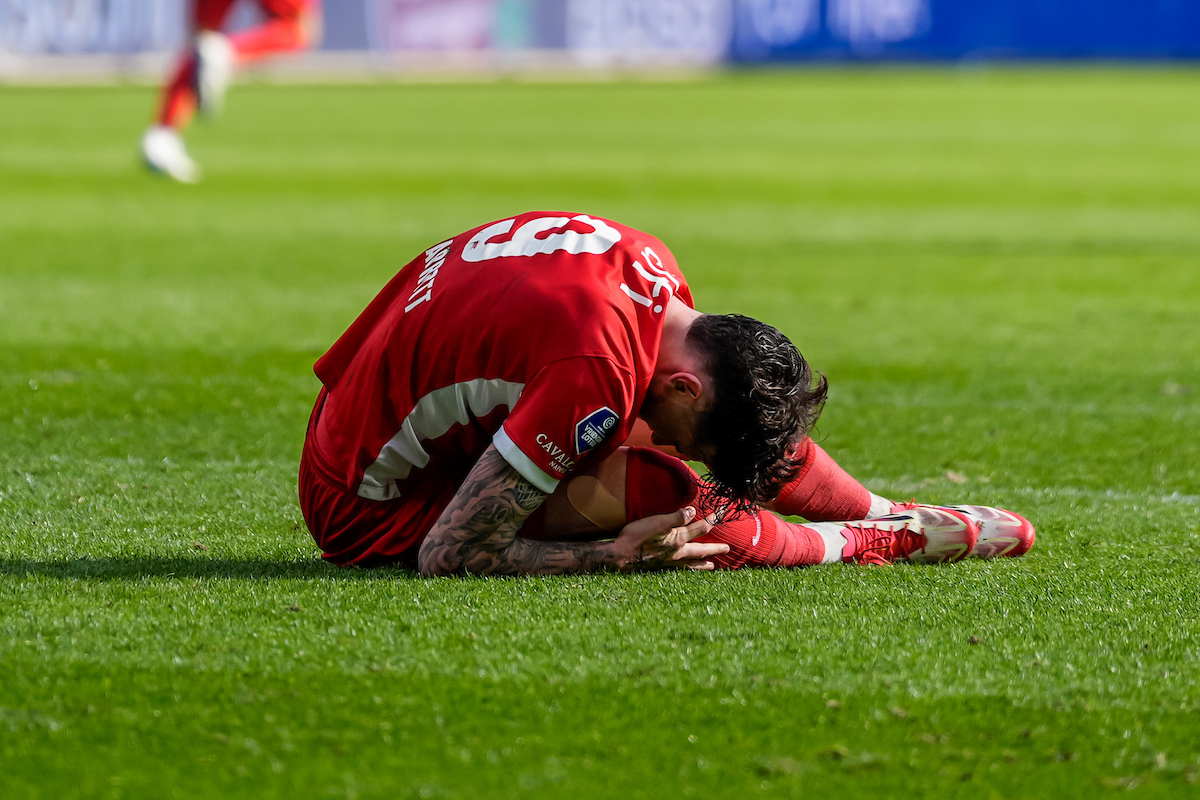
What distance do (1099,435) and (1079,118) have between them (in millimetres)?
19026

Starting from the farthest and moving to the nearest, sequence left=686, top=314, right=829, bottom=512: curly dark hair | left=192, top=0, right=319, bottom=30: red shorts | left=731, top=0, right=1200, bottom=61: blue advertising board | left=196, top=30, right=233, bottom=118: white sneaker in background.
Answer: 1. left=731, top=0, right=1200, bottom=61: blue advertising board
2. left=192, top=0, right=319, bottom=30: red shorts
3. left=196, top=30, right=233, bottom=118: white sneaker in background
4. left=686, top=314, right=829, bottom=512: curly dark hair

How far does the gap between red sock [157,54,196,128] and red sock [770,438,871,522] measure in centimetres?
1096

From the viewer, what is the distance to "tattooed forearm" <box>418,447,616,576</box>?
10.6ft

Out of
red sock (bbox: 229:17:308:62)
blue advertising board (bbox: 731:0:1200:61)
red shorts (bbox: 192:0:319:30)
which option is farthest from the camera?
blue advertising board (bbox: 731:0:1200:61)

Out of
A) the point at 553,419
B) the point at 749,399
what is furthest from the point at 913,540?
the point at 553,419

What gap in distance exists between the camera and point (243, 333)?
7395mm

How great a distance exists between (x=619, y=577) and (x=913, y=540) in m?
0.80

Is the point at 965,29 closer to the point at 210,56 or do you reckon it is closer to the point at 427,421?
the point at 210,56

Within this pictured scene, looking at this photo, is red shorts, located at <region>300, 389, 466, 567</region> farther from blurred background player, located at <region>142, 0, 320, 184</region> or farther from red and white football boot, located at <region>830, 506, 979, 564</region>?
blurred background player, located at <region>142, 0, 320, 184</region>

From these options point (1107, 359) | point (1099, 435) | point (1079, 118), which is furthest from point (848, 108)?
point (1099, 435)

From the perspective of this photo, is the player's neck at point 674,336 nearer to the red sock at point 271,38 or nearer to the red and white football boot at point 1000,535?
the red and white football boot at point 1000,535

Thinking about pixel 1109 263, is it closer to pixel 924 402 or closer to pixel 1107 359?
pixel 1107 359

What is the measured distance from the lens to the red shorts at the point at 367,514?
11.7 ft

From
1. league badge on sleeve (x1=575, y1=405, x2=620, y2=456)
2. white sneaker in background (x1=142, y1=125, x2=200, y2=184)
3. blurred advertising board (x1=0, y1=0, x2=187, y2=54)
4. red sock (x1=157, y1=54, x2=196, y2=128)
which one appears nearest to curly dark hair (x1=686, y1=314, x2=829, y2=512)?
league badge on sleeve (x1=575, y1=405, x2=620, y2=456)
